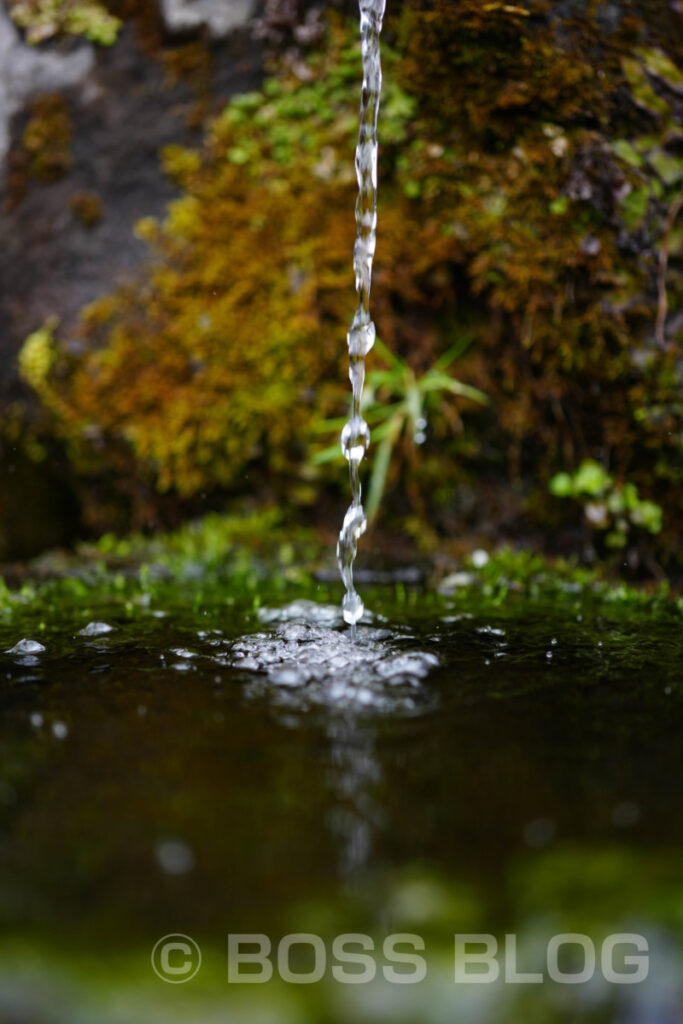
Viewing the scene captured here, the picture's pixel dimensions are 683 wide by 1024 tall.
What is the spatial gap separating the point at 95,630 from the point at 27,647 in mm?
222

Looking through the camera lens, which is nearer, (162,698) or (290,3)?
(162,698)

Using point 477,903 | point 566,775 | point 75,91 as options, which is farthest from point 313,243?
point 477,903

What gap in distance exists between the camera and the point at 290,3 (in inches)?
126

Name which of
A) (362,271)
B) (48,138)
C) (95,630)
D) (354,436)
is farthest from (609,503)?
(48,138)

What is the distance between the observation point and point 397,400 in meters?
3.49

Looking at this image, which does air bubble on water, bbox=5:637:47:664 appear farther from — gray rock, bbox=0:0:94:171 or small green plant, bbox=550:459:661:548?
gray rock, bbox=0:0:94:171

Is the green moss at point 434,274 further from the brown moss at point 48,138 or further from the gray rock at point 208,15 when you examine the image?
the brown moss at point 48,138

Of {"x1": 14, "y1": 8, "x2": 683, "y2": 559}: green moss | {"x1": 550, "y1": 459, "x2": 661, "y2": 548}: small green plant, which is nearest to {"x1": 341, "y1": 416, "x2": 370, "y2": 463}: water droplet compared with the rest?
{"x1": 14, "y1": 8, "x2": 683, "y2": 559}: green moss

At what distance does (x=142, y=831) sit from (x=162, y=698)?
0.52m

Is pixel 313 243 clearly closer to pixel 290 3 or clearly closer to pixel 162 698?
pixel 290 3

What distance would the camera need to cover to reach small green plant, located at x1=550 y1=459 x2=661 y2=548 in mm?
2992

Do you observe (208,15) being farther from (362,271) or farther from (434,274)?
(362,271)

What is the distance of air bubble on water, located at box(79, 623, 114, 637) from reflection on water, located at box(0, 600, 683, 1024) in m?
0.26

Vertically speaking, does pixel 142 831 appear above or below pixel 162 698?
above
